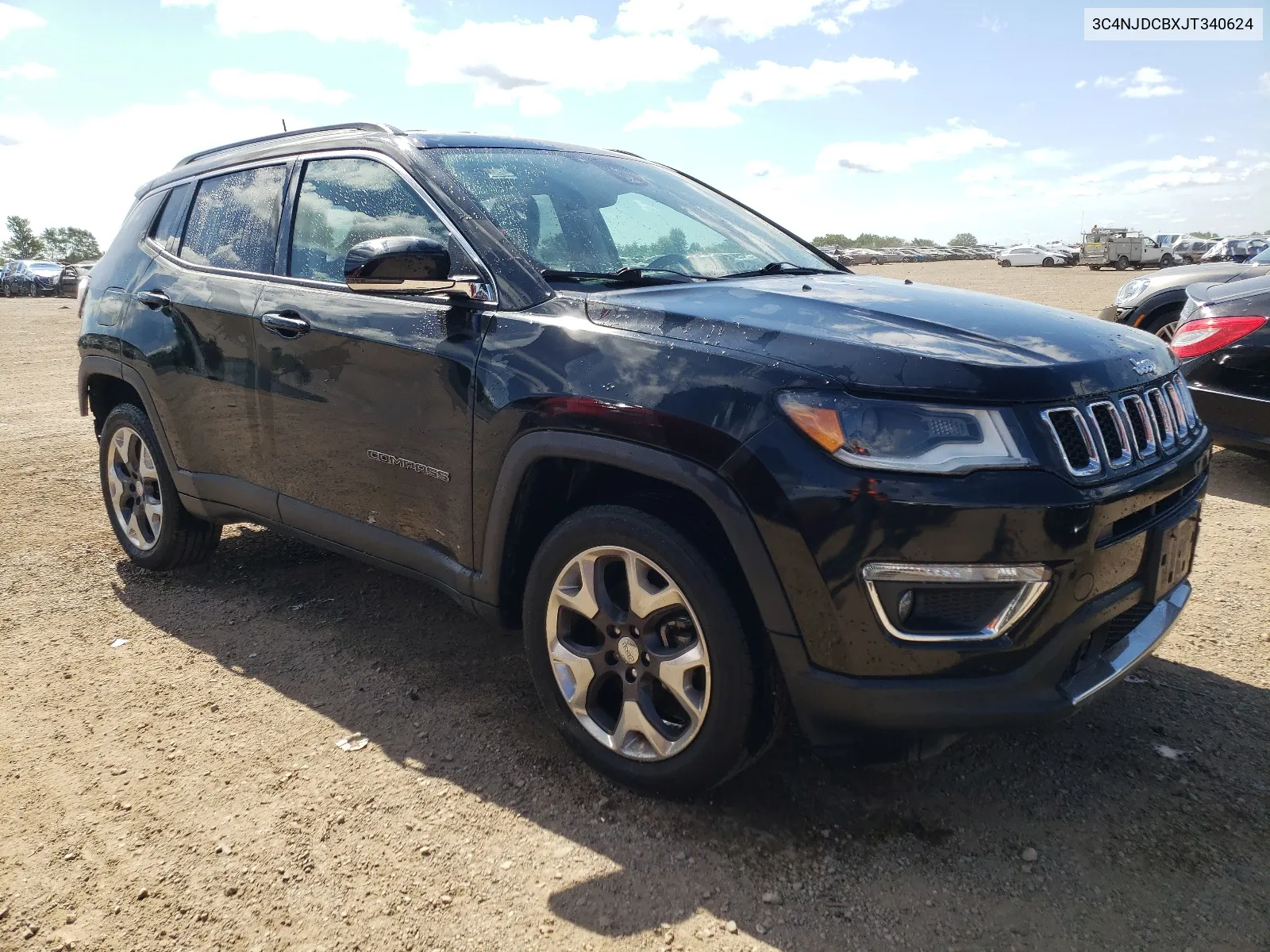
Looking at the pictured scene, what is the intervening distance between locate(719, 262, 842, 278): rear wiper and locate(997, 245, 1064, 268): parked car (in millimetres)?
54803

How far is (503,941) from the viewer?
2.25 m

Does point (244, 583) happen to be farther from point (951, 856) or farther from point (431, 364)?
point (951, 856)

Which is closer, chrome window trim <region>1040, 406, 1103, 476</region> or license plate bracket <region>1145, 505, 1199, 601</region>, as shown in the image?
chrome window trim <region>1040, 406, 1103, 476</region>

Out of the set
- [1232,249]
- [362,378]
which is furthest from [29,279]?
[1232,249]

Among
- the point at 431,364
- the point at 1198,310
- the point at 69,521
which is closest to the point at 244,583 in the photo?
the point at 69,521

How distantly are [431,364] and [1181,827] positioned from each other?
2436 millimetres

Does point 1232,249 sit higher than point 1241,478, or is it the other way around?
point 1232,249

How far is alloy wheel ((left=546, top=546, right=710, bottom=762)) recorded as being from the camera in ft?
8.36

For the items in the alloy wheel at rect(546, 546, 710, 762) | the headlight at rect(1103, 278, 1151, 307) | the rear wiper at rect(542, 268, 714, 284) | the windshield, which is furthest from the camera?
the headlight at rect(1103, 278, 1151, 307)

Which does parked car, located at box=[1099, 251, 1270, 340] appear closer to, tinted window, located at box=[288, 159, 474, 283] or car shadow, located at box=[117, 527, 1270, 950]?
car shadow, located at box=[117, 527, 1270, 950]

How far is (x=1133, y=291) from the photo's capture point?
7871 millimetres

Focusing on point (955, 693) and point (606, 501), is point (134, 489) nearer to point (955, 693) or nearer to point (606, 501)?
point (606, 501)

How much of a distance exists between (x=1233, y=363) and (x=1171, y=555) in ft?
11.9

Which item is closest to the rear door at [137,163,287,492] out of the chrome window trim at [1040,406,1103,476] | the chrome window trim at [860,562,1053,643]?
the chrome window trim at [860,562,1053,643]
